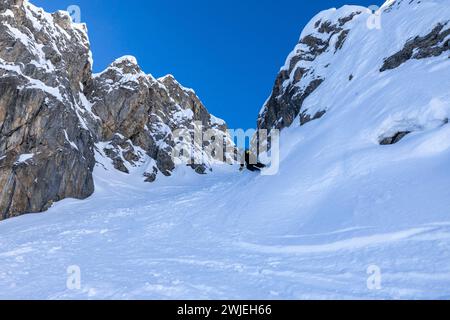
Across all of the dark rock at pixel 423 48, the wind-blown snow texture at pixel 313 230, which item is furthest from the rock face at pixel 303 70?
the wind-blown snow texture at pixel 313 230

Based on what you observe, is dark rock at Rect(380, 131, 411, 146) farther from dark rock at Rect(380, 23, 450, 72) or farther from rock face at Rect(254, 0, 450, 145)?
dark rock at Rect(380, 23, 450, 72)

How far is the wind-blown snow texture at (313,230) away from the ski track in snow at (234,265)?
0.14 feet

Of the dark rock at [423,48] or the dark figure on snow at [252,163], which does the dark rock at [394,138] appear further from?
the dark figure on snow at [252,163]

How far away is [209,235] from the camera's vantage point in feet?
45.3

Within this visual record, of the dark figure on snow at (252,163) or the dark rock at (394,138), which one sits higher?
the dark figure on snow at (252,163)

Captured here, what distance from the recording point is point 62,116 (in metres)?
38.0

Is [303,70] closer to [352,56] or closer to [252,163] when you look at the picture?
[352,56]

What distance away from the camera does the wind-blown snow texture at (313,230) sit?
7.68 metres

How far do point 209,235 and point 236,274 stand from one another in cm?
537

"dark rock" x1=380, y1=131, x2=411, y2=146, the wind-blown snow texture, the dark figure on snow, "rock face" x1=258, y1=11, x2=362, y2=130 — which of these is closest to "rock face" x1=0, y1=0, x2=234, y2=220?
the wind-blown snow texture

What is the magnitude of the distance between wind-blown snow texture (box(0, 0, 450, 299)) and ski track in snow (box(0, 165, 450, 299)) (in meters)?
0.04
